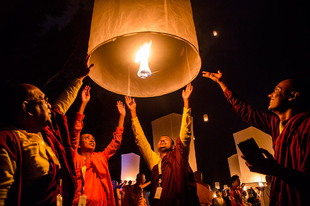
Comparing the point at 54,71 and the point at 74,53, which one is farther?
the point at 74,53

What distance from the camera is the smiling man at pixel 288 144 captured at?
4.89 ft

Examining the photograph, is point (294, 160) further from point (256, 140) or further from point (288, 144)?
point (256, 140)

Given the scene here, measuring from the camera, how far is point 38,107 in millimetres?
1623

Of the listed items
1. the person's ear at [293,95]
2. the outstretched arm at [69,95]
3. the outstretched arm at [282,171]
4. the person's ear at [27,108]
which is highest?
the outstretched arm at [69,95]

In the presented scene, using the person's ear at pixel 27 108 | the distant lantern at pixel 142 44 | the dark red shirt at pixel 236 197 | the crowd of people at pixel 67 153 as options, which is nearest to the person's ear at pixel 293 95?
the crowd of people at pixel 67 153

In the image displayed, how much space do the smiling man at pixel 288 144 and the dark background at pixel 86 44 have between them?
4735 millimetres

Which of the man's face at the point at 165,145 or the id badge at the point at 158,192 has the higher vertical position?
the man's face at the point at 165,145

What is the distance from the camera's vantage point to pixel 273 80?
13688 mm

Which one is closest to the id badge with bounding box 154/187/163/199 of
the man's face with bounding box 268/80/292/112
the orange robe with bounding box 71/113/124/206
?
the orange robe with bounding box 71/113/124/206

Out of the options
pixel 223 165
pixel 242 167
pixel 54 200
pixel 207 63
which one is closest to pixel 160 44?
pixel 54 200

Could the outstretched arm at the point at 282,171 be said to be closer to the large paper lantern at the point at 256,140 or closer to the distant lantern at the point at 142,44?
the distant lantern at the point at 142,44

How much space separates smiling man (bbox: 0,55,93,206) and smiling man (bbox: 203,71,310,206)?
1.65 meters

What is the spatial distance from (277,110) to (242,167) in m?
5.37

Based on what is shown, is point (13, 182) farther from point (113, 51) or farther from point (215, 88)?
point (215, 88)
